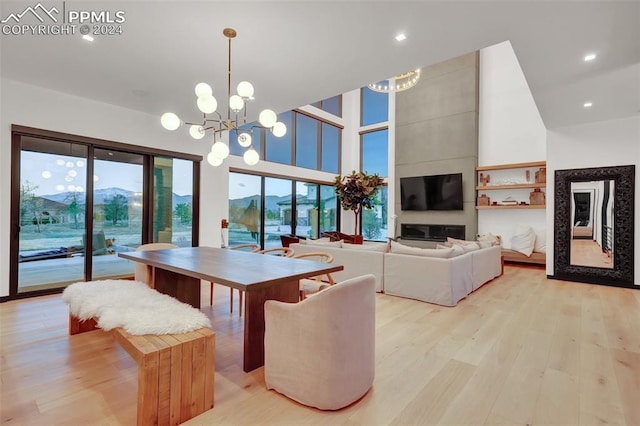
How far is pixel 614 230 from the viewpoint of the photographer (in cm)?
496

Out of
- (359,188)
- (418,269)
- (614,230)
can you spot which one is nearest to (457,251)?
(418,269)

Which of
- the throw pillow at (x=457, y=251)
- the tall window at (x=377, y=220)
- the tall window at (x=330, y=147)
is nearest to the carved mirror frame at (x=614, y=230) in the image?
the throw pillow at (x=457, y=251)

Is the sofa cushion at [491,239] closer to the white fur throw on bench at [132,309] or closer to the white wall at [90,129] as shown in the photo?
the white wall at [90,129]

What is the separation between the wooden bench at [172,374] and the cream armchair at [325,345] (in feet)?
1.33

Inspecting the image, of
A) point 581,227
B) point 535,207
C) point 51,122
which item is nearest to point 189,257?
point 51,122

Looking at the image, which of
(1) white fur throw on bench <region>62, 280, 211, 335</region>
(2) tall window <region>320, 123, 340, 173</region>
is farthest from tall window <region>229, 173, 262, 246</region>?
(1) white fur throw on bench <region>62, 280, 211, 335</region>

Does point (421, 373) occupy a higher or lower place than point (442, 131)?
lower

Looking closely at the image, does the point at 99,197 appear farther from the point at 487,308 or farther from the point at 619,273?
the point at 619,273

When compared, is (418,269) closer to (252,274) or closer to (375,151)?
(252,274)

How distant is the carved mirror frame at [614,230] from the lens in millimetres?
4836

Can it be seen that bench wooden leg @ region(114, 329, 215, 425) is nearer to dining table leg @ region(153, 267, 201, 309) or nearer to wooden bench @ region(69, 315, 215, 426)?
wooden bench @ region(69, 315, 215, 426)

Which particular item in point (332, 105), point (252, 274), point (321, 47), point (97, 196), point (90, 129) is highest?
point (332, 105)

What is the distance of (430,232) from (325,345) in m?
7.31

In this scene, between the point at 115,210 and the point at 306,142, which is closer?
the point at 115,210
